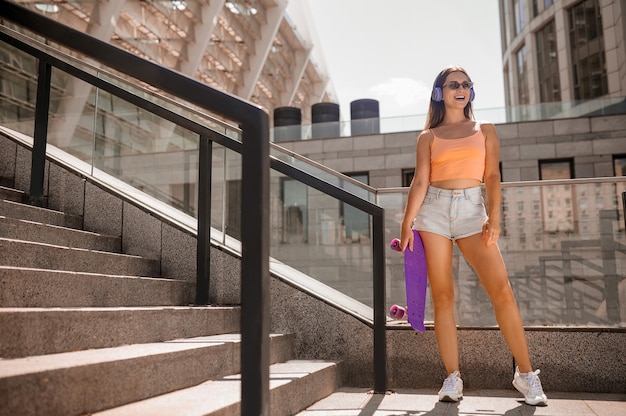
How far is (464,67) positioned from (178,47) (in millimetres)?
22769

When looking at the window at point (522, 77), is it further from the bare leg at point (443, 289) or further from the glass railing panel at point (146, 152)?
the bare leg at point (443, 289)

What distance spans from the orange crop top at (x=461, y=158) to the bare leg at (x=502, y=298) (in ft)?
1.34

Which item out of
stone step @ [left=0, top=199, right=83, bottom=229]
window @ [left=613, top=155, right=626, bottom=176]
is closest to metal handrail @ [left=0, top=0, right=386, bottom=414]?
stone step @ [left=0, top=199, right=83, bottom=229]

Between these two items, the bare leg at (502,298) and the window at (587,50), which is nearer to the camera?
the bare leg at (502,298)

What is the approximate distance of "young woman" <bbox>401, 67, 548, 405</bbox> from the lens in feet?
12.0

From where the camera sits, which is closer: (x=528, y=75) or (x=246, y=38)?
(x=246, y=38)


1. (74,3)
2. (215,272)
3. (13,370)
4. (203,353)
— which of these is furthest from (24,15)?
(74,3)

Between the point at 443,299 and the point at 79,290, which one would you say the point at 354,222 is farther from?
the point at 79,290

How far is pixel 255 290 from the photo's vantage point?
1.82 metres

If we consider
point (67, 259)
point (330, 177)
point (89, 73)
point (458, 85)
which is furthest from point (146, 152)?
point (458, 85)

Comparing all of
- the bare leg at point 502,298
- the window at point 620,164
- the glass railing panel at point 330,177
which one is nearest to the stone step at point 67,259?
the glass railing panel at point 330,177

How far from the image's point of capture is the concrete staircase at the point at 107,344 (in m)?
2.18

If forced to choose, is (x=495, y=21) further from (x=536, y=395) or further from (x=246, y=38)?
(x=536, y=395)

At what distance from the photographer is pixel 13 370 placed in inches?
79.3
